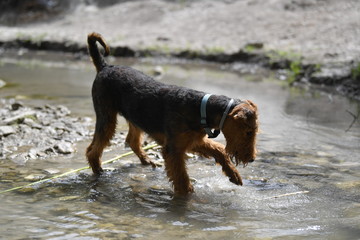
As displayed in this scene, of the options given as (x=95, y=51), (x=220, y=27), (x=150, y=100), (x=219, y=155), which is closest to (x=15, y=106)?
(x=95, y=51)

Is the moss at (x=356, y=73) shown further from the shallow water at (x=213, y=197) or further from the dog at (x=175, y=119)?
the dog at (x=175, y=119)

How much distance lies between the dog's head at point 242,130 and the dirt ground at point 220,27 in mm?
7825

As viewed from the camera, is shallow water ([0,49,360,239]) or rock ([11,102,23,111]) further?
rock ([11,102,23,111])

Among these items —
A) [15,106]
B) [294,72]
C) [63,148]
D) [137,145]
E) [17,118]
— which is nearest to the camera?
[137,145]

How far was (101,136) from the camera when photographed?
5.59 metres

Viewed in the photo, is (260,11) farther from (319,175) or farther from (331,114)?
(319,175)

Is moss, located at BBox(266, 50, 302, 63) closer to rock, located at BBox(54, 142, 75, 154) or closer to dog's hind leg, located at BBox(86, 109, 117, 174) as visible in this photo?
rock, located at BBox(54, 142, 75, 154)

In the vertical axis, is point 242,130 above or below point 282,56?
above

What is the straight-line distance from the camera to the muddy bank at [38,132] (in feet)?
20.2

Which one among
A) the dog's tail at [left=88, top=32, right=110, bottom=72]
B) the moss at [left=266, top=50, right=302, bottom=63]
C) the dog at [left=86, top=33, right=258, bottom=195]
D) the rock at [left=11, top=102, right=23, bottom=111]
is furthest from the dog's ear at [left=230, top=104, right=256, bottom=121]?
the moss at [left=266, top=50, right=302, bottom=63]

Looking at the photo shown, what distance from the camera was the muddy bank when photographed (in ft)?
20.2

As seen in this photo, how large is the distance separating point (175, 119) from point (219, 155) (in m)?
0.70

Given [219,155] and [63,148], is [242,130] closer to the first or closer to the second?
[219,155]

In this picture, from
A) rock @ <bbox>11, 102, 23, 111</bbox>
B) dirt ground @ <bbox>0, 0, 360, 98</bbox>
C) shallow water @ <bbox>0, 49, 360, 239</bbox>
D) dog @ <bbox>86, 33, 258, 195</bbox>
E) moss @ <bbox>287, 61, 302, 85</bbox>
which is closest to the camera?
shallow water @ <bbox>0, 49, 360, 239</bbox>
